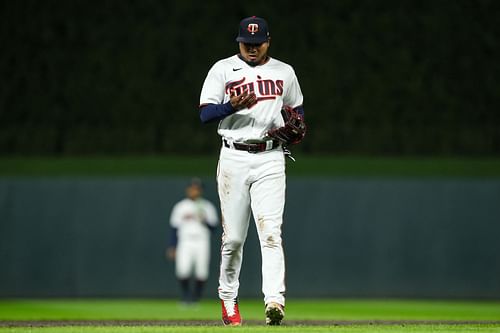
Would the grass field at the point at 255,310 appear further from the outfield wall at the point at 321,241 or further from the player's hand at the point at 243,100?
the player's hand at the point at 243,100

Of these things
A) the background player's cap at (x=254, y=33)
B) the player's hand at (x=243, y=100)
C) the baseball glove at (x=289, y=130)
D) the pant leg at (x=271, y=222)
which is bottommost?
the pant leg at (x=271, y=222)

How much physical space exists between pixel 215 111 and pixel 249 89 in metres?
0.26

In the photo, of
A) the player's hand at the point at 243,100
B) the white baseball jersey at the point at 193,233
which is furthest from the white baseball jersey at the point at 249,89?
the white baseball jersey at the point at 193,233

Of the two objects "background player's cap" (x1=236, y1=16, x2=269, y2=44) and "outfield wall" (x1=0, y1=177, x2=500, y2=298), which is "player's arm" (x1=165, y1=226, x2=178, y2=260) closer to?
"outfield wall" (x1=0, y1=177, x2=500, y2=298)

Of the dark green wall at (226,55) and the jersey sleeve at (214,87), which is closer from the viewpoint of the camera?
the jersey sleeve at (214,87)

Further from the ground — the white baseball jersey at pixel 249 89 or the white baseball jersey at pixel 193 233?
the white baseball jersey at pixel 249 89

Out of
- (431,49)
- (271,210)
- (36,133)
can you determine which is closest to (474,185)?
(431,49)

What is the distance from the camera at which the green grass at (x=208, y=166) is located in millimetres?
16750

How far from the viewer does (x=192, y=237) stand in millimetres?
14984

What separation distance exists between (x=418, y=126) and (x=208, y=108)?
10.4 m

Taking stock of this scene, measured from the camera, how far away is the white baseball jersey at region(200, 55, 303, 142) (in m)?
6.81

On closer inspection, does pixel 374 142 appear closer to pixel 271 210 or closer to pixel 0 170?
pixel 0 170

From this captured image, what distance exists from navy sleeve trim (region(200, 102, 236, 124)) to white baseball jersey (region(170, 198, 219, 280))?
7958 millimetres

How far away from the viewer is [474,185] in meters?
15.8
